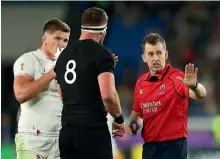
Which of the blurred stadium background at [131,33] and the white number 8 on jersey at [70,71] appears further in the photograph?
the blurred stadium background at [131,33]

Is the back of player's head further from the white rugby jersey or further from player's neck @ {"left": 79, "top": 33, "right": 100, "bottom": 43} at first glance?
the white rugby jersey

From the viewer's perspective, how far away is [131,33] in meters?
11.8

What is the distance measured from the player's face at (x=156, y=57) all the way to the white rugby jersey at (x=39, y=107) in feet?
2.82

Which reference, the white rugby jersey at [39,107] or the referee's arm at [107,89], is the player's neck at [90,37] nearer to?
the referee's arm at [107,89]

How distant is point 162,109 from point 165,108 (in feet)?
0.09

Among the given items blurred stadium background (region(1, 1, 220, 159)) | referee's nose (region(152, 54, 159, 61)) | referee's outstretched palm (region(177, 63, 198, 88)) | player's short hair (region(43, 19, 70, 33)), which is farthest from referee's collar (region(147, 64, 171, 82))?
blurred stadium background (region(1, 1, 220, 159))

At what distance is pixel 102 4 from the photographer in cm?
1157

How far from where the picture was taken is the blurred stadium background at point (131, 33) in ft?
35.8

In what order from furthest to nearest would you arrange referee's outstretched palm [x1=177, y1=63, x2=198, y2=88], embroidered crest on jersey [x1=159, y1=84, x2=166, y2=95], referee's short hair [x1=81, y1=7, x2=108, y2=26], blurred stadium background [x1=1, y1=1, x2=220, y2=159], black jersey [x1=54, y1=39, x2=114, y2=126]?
blurred stadium background [x1=1, y1=1, x2=220, y2=159]
embroidered crest on jersey [x1=159, y1=84, x2=166, y2=95]
referee's outstretched palm [x1=177, y1=63, x2=198, y2=88]
referee's short hair [x1=81, y1=7, x2=108, y2=26]
black jersey [x1=54, y1=39, x2=114, y2=126]

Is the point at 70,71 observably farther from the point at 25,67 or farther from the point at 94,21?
the point at 25,67

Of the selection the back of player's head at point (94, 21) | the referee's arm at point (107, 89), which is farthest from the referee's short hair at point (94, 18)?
the referee's arm at point (107, 89)

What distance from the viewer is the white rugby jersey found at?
5.09 metres

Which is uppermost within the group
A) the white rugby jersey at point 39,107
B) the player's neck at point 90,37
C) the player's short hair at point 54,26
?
the player's short hair at point 54,26

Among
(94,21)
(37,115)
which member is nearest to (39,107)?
(37,115)
